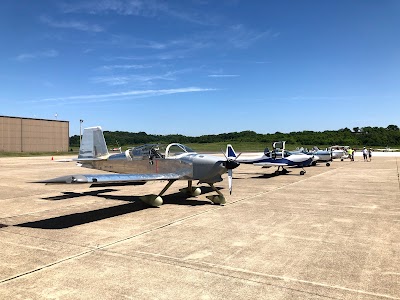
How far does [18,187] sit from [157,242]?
39.0 feet

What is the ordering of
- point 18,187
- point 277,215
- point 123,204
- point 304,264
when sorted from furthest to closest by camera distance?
point 18,187
point 123,204
point 277,215
point 304,264

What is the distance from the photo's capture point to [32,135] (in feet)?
273

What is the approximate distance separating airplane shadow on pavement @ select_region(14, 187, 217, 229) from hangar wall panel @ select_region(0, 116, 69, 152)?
246 feet

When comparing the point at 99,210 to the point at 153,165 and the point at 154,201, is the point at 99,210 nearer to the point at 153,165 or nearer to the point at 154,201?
the point at 154,201

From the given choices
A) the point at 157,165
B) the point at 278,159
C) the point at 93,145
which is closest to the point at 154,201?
the point at 157,165

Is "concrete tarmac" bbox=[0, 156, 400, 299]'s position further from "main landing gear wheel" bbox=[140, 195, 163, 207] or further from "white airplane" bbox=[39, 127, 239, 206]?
"white airplane" bbox=[39, 127, 239, 206]

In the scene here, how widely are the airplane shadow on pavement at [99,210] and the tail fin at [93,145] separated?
1642mm


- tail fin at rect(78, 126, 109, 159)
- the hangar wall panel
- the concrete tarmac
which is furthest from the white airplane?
the hangar wall panel

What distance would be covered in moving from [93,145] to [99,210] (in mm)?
5101

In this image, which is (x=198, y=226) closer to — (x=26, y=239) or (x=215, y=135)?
(x=26, y=239)

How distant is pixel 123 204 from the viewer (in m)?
11.1

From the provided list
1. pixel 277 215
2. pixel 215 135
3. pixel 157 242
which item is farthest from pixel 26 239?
pixel 215 135

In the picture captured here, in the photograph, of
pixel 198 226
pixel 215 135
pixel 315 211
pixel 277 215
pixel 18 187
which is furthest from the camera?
pixel 215 135

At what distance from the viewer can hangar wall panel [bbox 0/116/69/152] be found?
77.1 metres
